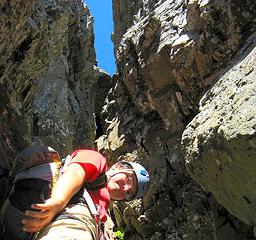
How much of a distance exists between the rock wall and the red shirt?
6496 mm

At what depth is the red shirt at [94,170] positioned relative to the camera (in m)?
Answer: 5.55

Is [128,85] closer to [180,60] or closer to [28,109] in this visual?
[180,60]

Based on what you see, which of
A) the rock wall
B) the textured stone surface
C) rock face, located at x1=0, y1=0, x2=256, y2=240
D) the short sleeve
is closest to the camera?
the short sleeve

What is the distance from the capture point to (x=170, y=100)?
16172 millimetres

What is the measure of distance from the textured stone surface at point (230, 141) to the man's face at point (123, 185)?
2388 mm

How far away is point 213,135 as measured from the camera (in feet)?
30.6

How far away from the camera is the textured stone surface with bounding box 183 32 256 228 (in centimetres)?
812

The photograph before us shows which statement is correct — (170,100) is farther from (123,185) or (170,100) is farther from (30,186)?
(30,186)

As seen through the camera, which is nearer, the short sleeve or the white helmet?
the short sleeve

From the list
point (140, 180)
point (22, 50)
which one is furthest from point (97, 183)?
point (22, 50)

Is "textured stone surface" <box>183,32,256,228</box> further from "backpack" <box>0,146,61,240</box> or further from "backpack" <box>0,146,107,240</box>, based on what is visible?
"backpack" <box>0,146,61,240</box>

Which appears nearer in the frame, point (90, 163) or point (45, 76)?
point (90, 163)

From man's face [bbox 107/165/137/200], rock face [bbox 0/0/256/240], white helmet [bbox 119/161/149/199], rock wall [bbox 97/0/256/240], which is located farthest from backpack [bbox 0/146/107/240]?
rock wall [bbox 97/0/256/240]

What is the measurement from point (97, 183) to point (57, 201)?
42.3 inches
